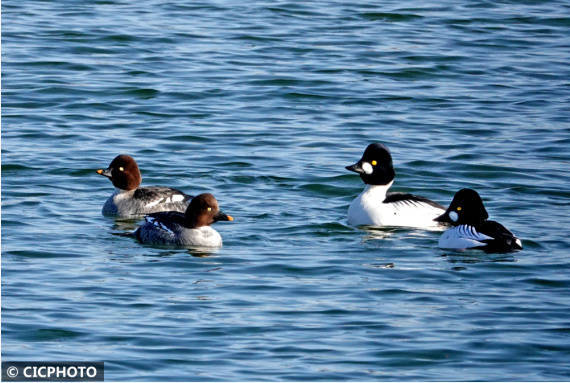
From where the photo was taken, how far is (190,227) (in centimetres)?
1506

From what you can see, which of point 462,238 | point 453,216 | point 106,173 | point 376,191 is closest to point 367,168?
point 376,191

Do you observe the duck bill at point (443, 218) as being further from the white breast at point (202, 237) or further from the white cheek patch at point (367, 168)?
the white breast at point (202, 237)


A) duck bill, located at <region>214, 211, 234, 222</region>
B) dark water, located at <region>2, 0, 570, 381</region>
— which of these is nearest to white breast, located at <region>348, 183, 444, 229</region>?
dark water, located at <region>2, 0, 570, 381</region>

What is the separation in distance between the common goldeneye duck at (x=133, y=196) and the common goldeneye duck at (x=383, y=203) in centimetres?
210

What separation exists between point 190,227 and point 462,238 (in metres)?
2.94

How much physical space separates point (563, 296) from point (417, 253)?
210cm

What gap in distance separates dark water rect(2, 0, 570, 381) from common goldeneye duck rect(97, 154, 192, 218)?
1.42 ft

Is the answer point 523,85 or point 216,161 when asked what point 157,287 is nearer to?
point 216,161

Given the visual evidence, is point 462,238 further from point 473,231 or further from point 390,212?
point 390,212

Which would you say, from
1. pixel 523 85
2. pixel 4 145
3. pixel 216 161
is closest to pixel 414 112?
pixel 523 85

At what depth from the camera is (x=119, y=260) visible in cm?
1424

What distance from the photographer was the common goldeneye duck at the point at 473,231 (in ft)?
48.3

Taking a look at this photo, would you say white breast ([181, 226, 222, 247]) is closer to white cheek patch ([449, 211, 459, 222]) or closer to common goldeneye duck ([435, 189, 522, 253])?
common goldeneye duck ([435, 189, 522, 253])

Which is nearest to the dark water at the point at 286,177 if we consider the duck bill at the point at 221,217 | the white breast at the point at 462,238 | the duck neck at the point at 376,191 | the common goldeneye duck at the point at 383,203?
the white breast at the point at 462,238
